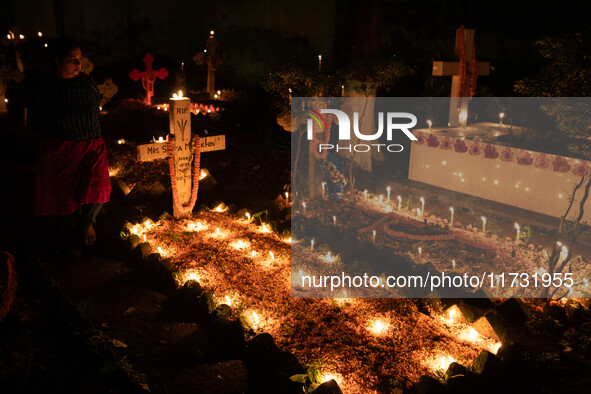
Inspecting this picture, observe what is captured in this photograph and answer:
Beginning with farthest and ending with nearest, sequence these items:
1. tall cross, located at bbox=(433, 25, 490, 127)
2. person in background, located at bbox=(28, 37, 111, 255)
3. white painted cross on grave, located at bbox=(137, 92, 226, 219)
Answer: tall cross, located at bbox=(433, 25, 490, 127)
white painted cross on grave, located at bbox=(137, 92, 226, 219)
person in background, located at bbox=(28, 37, 111, 255)

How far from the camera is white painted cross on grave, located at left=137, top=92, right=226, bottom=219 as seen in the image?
7.28m

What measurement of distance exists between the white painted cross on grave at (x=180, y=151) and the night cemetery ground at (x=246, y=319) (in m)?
0.28

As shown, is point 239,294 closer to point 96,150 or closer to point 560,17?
point 96,150

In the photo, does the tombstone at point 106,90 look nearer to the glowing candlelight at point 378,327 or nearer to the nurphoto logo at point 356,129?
the nurphoto logo at point 356,129

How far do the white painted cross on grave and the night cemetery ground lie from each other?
279mm

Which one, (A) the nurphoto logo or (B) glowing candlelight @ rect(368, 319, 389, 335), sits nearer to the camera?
(B) glowing candlelight @ rect(368, 319, 389, 335)

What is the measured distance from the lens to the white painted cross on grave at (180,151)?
728 centimetres

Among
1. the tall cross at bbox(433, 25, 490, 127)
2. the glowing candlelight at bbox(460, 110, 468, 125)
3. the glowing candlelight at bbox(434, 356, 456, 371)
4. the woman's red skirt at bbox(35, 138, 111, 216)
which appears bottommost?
the glowing candlelight at bbox(434, 356, 456, 371)

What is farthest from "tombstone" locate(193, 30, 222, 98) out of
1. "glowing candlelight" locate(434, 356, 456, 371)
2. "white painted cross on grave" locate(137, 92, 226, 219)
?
"glowing candlelight" locate(434, 356, 456, 371)

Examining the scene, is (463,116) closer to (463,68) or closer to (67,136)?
(463,68)

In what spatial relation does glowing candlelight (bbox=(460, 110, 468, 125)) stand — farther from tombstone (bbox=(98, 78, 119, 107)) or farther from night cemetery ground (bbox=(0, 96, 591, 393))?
tombstone (bbox=(98, 78, 119, 107))

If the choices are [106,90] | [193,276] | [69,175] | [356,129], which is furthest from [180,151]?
[106,90]

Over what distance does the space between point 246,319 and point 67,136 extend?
8.85ft

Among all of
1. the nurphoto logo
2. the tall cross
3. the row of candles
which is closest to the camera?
the row of candles
